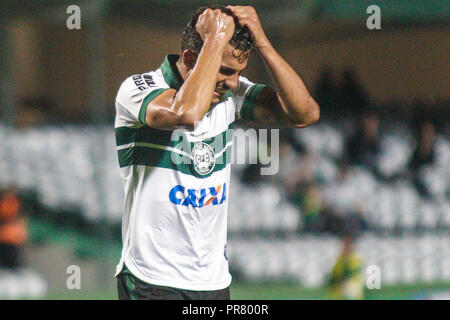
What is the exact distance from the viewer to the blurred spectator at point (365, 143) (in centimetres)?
652

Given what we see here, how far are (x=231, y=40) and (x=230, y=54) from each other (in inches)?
1.9

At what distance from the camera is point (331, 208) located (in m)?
6.27

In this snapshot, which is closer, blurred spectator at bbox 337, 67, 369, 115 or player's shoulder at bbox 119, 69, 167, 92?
player's shoulder at bbox 119, 69, 167, 92

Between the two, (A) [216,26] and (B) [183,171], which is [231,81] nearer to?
(A) [216,26]

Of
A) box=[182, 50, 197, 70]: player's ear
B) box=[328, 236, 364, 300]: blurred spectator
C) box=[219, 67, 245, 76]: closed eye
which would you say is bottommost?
box=[328, 236, 364, 300]: blurred spectator

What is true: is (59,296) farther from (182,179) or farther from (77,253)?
(182,179)

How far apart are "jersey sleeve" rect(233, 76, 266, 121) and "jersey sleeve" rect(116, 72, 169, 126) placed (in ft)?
1.18

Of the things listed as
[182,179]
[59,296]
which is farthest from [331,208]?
[182,179]

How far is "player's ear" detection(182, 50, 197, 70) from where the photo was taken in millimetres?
2375

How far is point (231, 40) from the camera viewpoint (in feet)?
7.42

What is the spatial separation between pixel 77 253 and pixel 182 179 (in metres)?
3.69

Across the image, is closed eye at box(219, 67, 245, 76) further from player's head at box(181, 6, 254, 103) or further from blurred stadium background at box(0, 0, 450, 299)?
blurred stadium background at box(0, 0, 450, 299)

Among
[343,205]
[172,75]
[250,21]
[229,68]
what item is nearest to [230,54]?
[229,68]

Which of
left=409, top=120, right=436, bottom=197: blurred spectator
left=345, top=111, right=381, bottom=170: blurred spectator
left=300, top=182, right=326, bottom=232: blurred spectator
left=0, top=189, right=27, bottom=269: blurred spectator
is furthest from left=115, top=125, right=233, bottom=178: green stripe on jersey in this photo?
left=409, top=120, right=436, bottom=197: blurred spectator
